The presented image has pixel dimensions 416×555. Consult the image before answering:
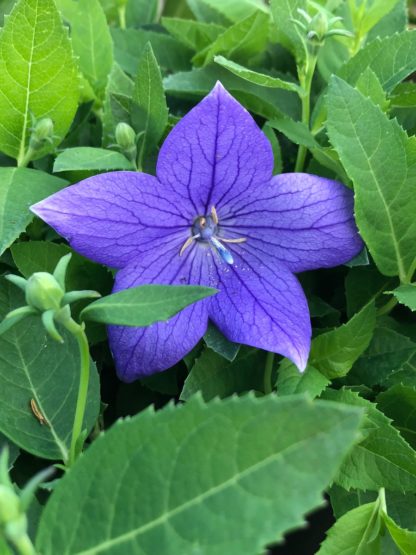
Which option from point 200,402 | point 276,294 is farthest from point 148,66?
point 200,402

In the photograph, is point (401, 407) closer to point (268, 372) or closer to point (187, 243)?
point (268, 372)

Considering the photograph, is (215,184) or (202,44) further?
(202,44)

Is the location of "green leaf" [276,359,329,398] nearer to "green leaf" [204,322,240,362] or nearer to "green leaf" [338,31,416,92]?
"green leaf" [204,322,240,362]

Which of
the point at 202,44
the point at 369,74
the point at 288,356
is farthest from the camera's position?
the point at 202,44

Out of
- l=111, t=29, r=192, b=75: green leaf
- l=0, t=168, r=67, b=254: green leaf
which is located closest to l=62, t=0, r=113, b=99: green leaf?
l=111, t=29, r=192, b=75: green leaf

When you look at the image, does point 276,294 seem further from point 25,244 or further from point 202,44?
point 202,44

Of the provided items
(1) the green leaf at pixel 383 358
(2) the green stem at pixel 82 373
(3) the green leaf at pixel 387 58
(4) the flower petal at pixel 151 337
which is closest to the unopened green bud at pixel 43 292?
(2) the green stem at pixel 82 373

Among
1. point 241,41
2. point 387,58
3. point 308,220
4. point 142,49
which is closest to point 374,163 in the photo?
point 308,220
